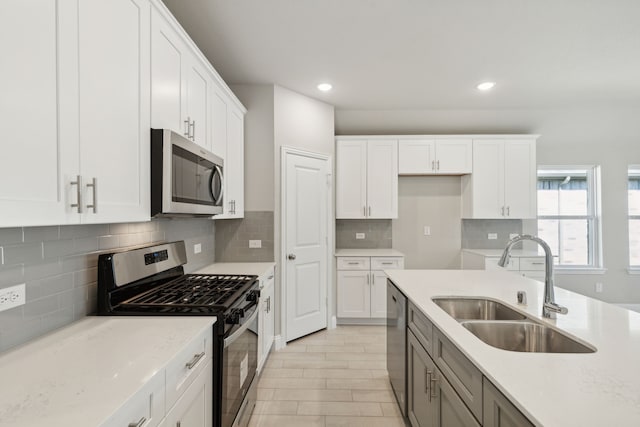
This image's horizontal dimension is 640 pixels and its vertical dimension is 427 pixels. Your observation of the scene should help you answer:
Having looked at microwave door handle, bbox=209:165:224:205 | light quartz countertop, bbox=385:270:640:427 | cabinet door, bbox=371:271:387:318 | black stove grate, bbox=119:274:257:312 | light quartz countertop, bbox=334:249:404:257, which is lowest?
cabinet door, bbox=371:271:387:318

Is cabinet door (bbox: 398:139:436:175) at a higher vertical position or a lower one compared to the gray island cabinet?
higher

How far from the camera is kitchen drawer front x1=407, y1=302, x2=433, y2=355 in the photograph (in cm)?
161

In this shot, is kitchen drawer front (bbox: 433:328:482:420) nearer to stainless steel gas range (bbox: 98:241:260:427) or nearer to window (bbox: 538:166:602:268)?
stainless steel gas range (bbox: 98:241:260:427)

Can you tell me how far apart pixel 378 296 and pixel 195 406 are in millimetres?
3028

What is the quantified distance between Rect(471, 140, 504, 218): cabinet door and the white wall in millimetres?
364

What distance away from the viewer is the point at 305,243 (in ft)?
11.9

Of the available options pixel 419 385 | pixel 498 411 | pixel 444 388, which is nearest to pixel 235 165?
pixel 419 385

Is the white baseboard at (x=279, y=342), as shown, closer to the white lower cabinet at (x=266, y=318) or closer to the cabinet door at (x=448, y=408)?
the white lower cabinet at (x=266, y=318)

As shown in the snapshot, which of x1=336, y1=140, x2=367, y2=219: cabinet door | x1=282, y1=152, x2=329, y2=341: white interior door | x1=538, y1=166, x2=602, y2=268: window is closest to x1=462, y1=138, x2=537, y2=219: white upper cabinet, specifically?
x1=538, y1=166, x2=602, y2=268: window

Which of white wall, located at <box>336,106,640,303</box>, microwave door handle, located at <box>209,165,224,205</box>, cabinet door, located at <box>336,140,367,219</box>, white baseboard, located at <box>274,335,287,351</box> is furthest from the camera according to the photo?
white wall, located at <box>336,106,640,303</box>

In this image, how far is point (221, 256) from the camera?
10.8ft

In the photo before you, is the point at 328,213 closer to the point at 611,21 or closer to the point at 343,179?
the point at 343,179

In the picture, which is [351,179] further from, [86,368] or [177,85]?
[86,368]

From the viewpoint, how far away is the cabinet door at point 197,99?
2000mm
